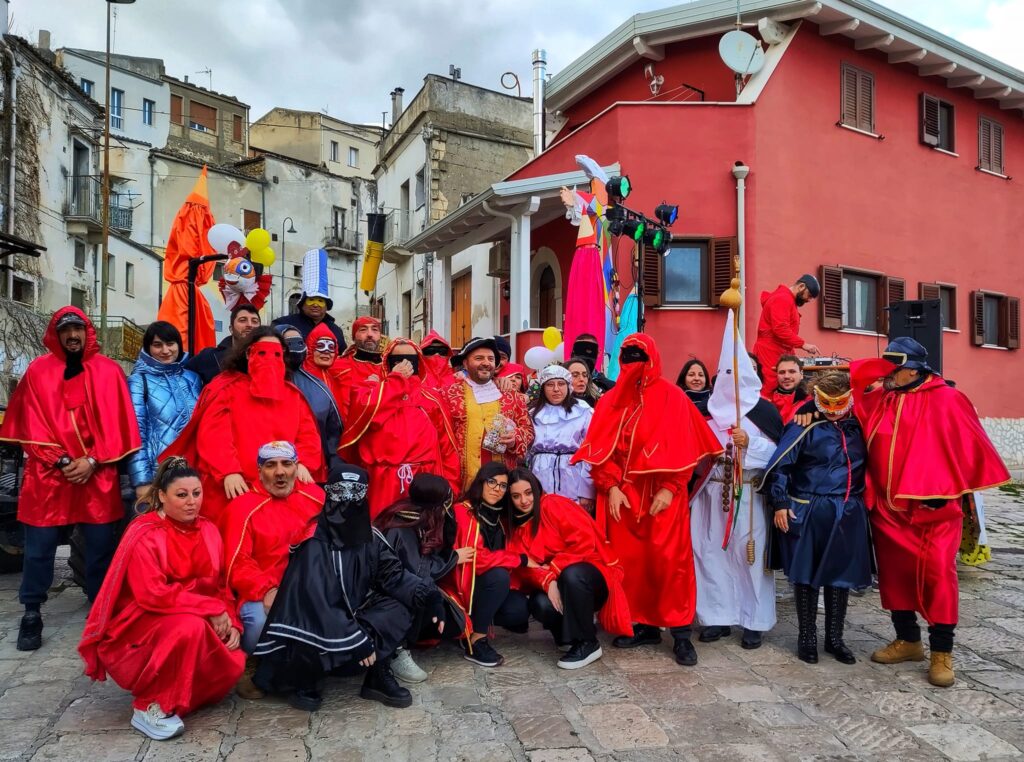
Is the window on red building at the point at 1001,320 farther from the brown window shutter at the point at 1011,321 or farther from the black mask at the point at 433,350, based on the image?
the black mask at the point at 433,350

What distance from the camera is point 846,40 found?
1393cm

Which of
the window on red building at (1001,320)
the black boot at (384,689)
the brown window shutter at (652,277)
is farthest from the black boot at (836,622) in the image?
the window on red building at (1001,320)

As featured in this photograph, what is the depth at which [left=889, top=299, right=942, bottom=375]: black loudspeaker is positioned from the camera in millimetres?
8344

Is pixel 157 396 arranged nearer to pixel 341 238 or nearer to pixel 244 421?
pixel 244 421

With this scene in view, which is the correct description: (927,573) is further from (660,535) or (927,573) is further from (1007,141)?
(1007,141)

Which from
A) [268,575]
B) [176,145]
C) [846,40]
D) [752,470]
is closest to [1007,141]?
[846,40]

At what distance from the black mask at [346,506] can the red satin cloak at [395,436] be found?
109 centimetres

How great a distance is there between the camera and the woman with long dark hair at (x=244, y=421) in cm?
466

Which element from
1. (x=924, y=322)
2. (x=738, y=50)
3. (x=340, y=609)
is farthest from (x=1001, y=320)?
(x=340, y=609)

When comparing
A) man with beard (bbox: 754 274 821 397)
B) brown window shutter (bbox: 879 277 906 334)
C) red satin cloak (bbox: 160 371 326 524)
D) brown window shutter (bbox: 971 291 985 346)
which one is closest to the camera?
red satin cloak (bbox: 160 371 326 524)

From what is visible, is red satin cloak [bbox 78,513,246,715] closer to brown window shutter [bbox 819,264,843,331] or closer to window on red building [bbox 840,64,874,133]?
brown window shutter [bbox 819,264,843,331]

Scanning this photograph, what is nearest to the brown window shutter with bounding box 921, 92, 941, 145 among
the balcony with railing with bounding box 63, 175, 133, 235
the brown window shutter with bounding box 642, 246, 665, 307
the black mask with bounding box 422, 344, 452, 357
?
the brown window shutter with bounding box 642, 246, 665, 307

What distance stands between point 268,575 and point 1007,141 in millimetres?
18084

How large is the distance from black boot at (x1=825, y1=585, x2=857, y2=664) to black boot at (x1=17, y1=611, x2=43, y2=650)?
481 cm
